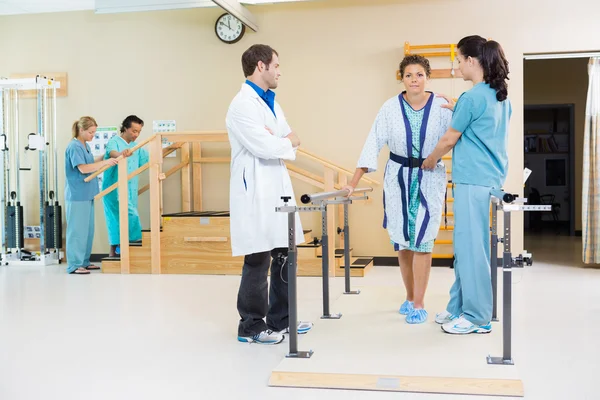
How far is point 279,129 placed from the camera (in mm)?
3527

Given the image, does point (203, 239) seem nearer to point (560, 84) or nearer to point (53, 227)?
point (53, 227)

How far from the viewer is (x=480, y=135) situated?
3203 millimetres

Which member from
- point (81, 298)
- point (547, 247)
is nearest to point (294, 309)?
point (81, 298)

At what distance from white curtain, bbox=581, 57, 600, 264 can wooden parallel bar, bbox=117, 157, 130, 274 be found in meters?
4.48

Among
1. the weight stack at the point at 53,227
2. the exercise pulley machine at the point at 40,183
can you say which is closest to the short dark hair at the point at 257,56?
the exercise pulley machine at the point at 40,183

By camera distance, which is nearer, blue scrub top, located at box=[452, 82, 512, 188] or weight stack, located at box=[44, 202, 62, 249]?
blue scrub top, located at box=[452, 82, 512, 188]

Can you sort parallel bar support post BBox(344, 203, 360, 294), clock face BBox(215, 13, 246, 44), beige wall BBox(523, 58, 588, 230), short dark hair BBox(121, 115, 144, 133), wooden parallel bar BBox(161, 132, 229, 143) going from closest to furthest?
1. parallel bar support post BBox(344, 203, 360, 294)
2. wooden parallel bar BBox(161, 132, 229, 143)
3. short dark hair BBox(121, 115, 144, 133)
4. clock face BBox(215, 13, 246, 44)
5. beige wall BBox(523, 58, 588, 230)

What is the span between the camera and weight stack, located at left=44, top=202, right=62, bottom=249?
7.01 metres

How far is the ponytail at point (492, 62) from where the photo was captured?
126 inches

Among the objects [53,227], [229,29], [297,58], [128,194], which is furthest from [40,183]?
[297,58]

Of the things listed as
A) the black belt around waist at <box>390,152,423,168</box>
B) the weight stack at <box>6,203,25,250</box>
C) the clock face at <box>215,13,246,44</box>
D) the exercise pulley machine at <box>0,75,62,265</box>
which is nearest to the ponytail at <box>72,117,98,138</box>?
the exercise pulley machine at <box>0,75,62,265</box>

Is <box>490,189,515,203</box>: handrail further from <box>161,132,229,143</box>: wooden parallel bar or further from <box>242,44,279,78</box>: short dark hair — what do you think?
<box>161,132,229,143</box>: wooden parallel bar

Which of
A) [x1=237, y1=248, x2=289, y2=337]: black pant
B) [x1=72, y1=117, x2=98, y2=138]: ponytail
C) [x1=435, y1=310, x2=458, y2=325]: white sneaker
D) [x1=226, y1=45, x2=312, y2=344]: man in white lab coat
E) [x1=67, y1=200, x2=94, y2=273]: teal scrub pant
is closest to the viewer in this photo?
[x1=226, y1=45, x2=312, y2=344]: man in white lab coat

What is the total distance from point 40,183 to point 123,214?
1.34m
